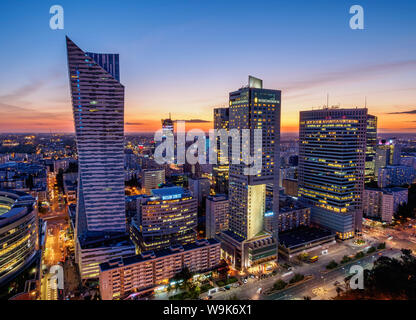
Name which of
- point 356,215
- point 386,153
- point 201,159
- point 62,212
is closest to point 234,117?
point 356,215

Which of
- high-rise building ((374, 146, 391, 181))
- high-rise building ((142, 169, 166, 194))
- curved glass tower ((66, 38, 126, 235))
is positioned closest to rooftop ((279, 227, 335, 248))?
curved glass tower ((66, 38, 126, 235))

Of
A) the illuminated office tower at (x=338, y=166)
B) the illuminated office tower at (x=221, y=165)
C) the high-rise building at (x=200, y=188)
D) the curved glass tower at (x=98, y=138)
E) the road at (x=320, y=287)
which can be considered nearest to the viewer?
the road at (x=320, y=287)

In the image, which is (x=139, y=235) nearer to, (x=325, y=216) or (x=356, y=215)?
(x=325, y=216)

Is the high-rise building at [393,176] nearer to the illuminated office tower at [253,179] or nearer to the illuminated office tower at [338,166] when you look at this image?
the illuminated office tower at [338,166]

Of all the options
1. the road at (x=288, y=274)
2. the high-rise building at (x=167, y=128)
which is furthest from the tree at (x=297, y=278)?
the high-rise building at (x=167, y=128)
